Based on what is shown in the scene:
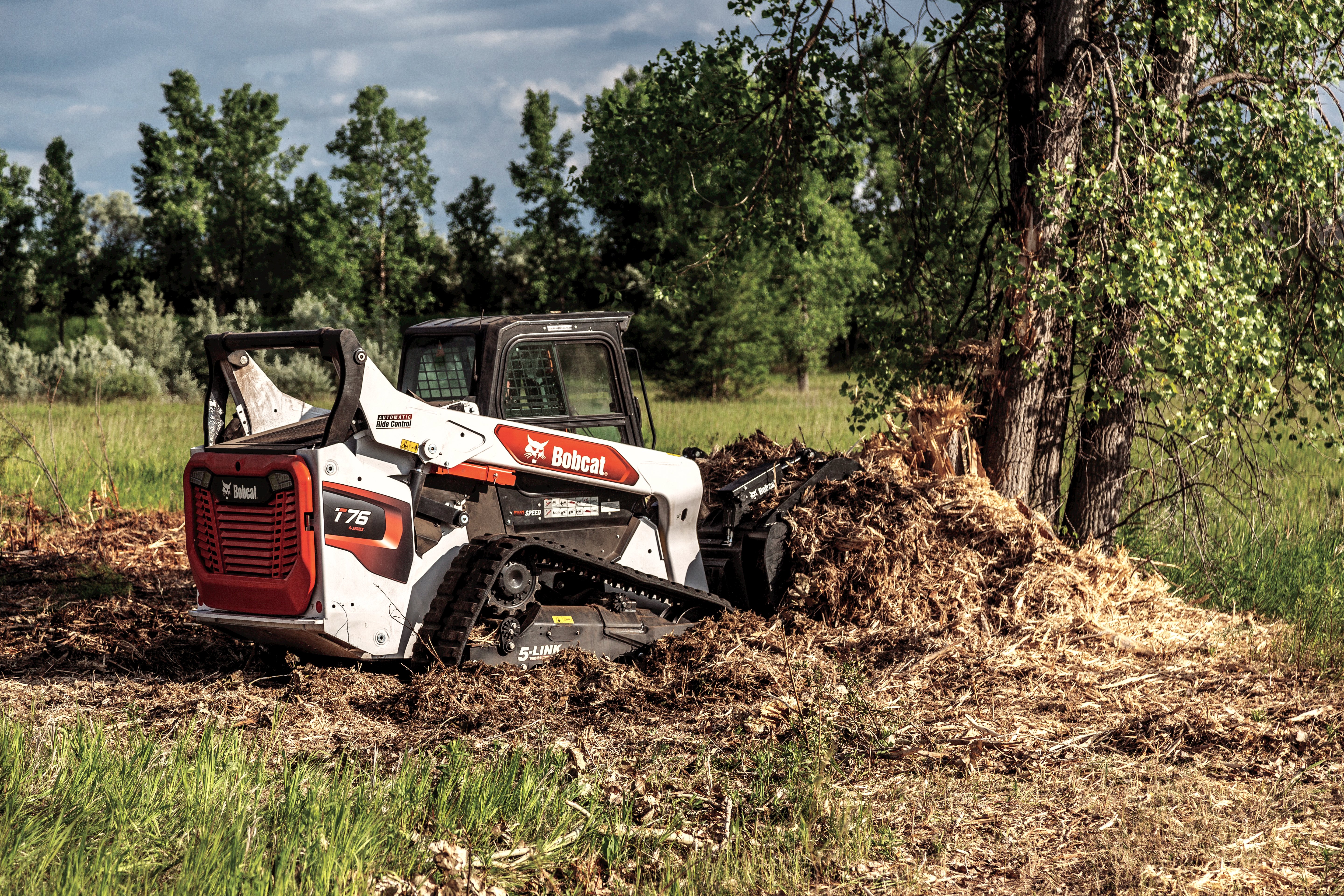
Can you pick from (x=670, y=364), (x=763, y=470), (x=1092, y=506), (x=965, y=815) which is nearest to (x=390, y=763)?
(x=965, y=815)

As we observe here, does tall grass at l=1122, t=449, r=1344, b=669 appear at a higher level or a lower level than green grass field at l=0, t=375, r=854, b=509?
lower

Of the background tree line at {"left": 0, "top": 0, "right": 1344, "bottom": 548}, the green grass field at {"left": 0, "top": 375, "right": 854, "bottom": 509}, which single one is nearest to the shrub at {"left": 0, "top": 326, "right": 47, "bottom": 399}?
the green grass field at {"left": 0, "top": 375, "right": 854, "bottom": 509}

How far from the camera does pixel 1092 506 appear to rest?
866cm

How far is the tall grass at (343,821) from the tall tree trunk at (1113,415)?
439 cm

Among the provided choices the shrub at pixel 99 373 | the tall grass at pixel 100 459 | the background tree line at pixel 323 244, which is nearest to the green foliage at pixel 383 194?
the background tree line at pixel 323 244

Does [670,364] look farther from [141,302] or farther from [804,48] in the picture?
[141,302]

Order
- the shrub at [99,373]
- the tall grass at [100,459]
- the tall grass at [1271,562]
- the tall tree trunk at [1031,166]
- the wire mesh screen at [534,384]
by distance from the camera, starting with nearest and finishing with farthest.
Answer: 1. the wire mesh screen at [534,384]
2. the tall grass at [1271,562]
3. the tall tree trunk at [1031,166]
4. the tall grass at [100,459]
5. the shrub at [99,373]

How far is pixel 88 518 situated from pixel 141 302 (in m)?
37.1

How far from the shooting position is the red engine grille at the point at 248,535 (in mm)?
5285

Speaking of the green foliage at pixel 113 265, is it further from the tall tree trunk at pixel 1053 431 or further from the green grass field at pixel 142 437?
the tall tree trunk at pixel 1053 431

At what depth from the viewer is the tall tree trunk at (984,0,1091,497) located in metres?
7.71

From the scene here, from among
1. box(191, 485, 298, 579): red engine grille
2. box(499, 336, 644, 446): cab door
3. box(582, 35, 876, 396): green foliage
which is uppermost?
box(582, 35, 876, 396): green foliage

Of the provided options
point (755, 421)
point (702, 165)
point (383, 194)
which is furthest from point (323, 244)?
point (702, 165)

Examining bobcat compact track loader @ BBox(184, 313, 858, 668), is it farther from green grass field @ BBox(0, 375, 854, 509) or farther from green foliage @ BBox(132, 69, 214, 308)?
green foliage @ BBox(132, 69, 214, 308)
